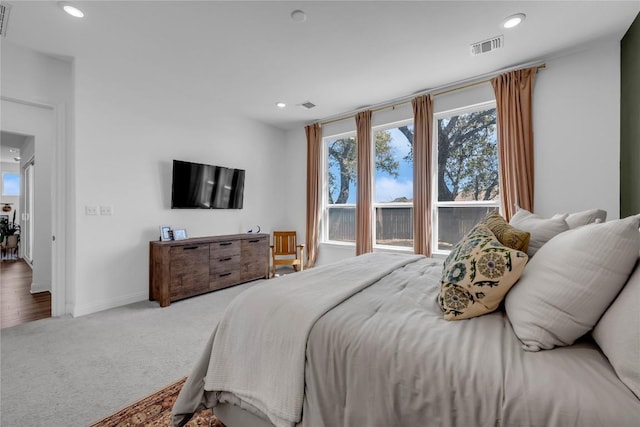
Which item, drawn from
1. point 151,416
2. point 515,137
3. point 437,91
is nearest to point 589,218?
point 515,137

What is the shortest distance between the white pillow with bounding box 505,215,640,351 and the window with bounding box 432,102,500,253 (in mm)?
2886

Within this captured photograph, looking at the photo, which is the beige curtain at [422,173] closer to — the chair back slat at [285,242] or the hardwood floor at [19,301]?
the chair back slat at [285,242]

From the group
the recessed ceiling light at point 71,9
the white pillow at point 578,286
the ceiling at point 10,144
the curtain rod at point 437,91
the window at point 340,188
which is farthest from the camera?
the window at point 340,188

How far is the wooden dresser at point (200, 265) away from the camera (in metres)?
3.38

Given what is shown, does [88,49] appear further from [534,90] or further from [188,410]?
[534,90]

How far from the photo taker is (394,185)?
4363 millimetres

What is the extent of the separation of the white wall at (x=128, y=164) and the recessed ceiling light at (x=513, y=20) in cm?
377

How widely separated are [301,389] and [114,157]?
3585 millimetres

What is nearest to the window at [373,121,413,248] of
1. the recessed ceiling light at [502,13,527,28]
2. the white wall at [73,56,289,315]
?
the recessed ceiling light at [502,13,527,28]

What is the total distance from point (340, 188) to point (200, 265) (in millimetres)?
2637

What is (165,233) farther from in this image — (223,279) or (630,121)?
(630,121)

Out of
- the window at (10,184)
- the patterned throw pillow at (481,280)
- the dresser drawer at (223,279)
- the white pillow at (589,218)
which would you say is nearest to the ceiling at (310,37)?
the white pillow at (589,218)

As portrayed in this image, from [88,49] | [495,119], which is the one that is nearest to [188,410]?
[88,49]

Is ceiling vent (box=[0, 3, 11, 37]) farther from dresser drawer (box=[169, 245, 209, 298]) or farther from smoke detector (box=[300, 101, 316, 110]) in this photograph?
smoke detector (box=[300, 101, 316, 110])
